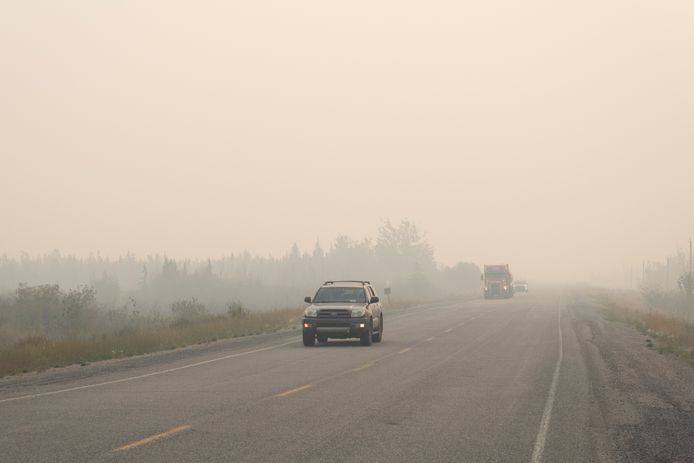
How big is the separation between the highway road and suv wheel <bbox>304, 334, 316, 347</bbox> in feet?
8.76

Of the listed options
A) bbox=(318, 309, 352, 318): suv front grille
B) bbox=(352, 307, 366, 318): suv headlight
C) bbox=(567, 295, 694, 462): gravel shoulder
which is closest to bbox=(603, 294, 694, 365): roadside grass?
bbox=(567, 295, 694, 462): gravel shoulder

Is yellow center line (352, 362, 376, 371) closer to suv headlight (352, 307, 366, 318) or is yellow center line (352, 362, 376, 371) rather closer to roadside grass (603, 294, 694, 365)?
suv headlight (352, 307, 366, 318)

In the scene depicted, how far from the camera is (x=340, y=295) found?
26.8 m

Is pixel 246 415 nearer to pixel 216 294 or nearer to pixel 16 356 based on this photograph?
pixel 16 356

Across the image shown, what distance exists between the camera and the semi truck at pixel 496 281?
285 ft

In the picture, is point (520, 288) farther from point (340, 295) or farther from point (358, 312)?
point (358, 312)

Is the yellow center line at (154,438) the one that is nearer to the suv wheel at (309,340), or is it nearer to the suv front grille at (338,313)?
the suv front grille at (338,313)

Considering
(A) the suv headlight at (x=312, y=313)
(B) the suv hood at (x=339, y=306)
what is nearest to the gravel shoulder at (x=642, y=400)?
(B) the suv hood at (x=339, y=306)

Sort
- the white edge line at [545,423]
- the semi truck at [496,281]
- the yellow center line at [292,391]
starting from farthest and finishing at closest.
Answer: the semi truck at [496,281] < the yellow center line at [292,391] < the white edge line at [545,423]

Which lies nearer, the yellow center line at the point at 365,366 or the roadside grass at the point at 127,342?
the yellow center line at the point at 365,366

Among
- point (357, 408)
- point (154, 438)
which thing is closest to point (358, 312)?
point (357, 408)

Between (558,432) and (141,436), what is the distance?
5307 millimetres

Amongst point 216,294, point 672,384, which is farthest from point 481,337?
point 216,294

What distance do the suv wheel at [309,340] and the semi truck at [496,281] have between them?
63.1 meters
